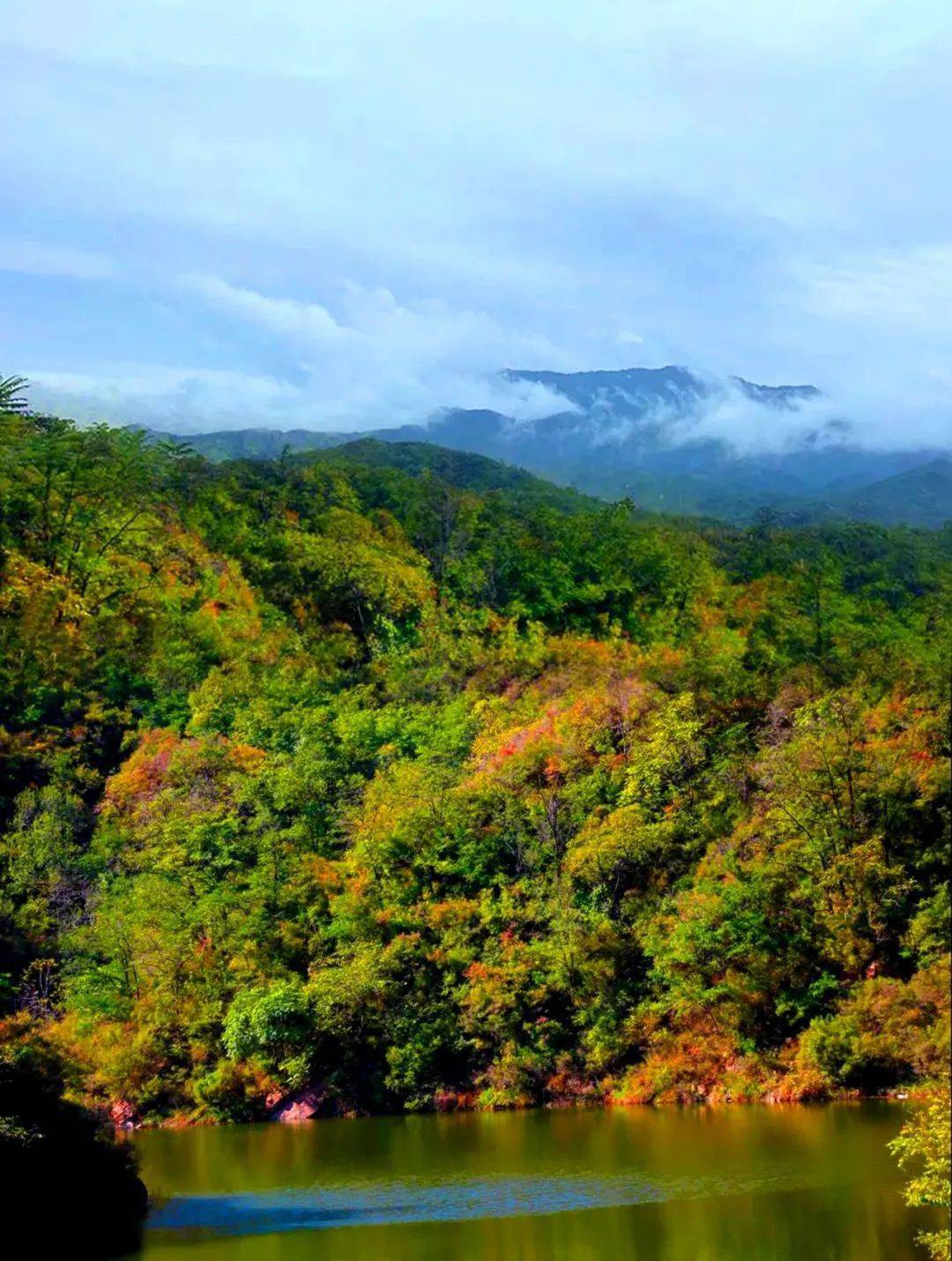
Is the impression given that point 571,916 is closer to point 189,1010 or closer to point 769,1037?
point 769,1037

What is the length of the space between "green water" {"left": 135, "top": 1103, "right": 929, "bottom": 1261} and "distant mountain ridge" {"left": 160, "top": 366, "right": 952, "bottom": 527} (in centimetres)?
4781

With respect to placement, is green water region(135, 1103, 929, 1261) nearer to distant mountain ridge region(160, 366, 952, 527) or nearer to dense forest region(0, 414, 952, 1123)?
dense forest region(0, 414, 952, 1123)

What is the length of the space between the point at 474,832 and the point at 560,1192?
63.3ft

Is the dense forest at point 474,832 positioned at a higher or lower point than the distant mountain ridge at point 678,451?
lower

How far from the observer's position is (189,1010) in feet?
122

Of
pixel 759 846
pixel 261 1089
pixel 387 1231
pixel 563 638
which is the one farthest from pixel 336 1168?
pixel 563 638

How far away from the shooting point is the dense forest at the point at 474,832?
32.0 meters

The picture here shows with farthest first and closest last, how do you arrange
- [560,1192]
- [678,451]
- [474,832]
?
[678,451] → [474,832] → [560,1192]

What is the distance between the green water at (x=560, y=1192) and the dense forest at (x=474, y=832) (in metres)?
3.29

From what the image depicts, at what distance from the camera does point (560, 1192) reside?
20.9 m

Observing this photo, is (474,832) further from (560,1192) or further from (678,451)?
(678,451)

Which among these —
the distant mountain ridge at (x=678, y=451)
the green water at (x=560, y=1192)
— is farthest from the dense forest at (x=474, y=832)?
the distant mountain ridge at (x=678, y=451)

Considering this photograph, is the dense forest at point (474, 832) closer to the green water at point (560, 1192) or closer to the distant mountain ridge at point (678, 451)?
the green water at point (560, 1192)

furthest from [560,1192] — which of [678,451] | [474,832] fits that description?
[678,451]
